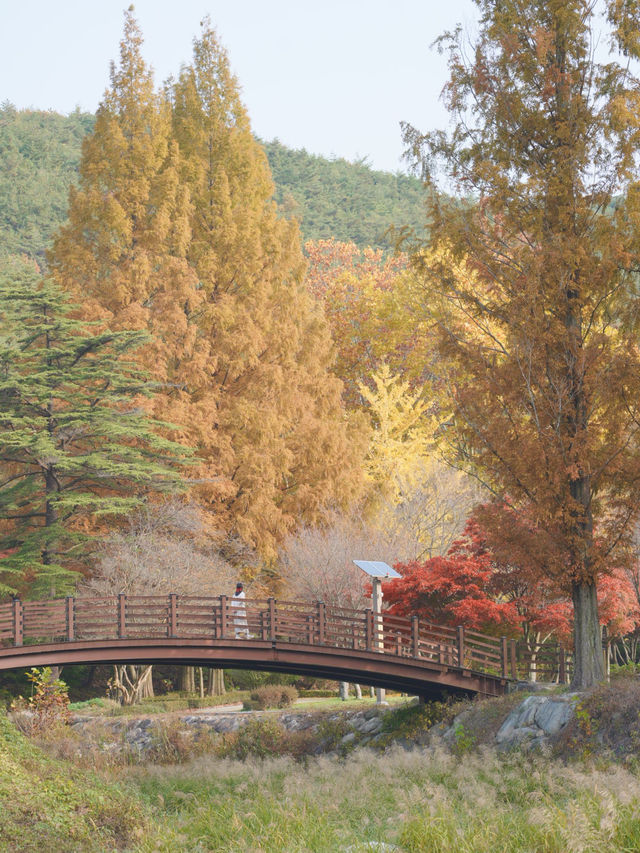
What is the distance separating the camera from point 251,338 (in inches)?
1257

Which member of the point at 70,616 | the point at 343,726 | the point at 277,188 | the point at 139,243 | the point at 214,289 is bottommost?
the point at 343,726

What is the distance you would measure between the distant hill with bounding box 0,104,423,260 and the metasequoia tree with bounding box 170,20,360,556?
36.1m

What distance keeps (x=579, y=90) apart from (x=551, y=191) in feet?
6.13

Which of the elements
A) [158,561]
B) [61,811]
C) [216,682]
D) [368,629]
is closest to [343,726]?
[368,629]

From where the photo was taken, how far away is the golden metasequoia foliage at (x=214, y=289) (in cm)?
3055

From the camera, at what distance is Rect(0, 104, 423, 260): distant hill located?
73625mm

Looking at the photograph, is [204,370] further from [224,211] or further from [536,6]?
[536,6]

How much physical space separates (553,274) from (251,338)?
16725mm

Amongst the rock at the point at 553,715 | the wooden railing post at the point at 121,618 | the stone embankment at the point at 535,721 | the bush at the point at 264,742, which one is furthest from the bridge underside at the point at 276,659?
the rock at the point at 553,715

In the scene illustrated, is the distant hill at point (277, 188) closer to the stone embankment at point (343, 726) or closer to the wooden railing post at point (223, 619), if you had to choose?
the stone embankment at point (343, 726)

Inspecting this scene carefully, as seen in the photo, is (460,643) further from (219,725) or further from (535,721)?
(219,725)

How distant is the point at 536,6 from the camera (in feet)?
55.6

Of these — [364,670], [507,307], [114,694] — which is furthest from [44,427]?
[507,307]

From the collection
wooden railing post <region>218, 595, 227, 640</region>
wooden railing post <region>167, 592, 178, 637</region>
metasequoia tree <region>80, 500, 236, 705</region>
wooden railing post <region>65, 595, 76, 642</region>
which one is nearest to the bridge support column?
wooden railing post <region>218, 595, 227, 640</region>
